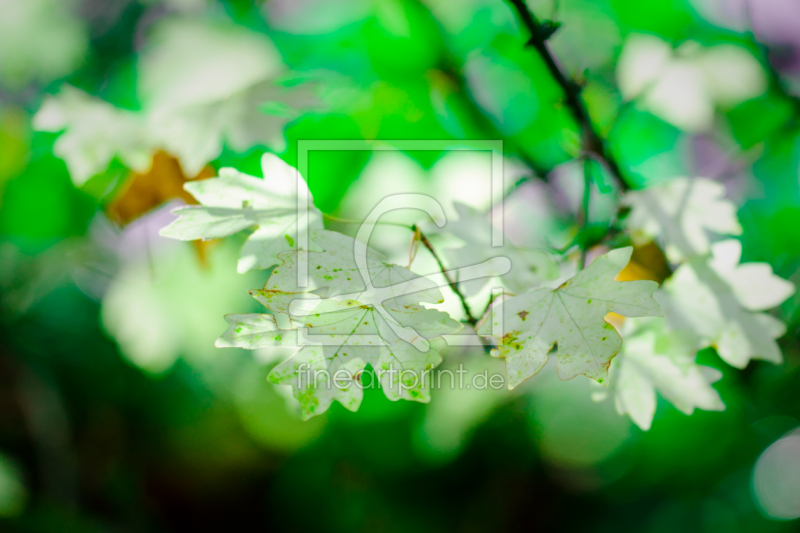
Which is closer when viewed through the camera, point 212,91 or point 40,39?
point 212,91

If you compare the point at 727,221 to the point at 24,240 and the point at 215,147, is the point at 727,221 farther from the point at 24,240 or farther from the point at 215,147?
the point at 24,240

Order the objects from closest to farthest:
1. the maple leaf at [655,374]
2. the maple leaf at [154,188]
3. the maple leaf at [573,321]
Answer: the maple leaf at [573,321], the maple leaf at [655,374], the maple leaf at [154,188]

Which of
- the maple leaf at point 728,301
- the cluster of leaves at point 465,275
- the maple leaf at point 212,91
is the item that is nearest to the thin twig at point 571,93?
the cluster of leaves at point 465,275

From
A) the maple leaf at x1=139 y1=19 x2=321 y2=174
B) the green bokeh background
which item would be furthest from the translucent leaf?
the maple leaf at x1=139 y1=19 x2=321 y2=174

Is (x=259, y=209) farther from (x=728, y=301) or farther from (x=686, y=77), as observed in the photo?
(x=686, y=77)

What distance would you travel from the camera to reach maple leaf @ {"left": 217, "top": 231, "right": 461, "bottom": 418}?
20.1 inches

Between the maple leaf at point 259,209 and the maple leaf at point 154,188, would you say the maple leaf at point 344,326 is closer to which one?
the maple leaf at point 259,209

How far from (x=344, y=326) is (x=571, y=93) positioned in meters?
0.42

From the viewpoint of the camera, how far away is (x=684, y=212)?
688 millimetres

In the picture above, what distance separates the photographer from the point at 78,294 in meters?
2.60

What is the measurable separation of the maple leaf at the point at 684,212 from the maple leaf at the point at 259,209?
18.8 inches

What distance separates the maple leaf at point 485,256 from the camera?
648 millimetres

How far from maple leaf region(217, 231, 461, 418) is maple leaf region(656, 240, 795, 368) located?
38cm

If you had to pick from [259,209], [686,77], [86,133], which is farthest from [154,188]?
[686,77]
